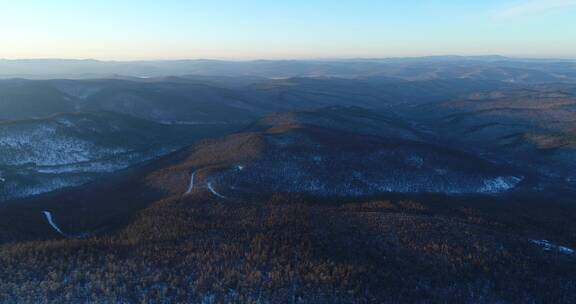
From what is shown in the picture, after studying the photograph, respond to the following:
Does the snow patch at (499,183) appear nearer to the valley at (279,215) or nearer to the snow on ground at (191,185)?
the valley at (279,215)

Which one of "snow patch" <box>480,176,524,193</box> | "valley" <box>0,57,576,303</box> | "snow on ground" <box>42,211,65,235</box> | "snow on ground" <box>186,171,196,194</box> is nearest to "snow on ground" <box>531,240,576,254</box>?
"valley" <box>0,57,576,303</box>

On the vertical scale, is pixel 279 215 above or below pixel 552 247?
above

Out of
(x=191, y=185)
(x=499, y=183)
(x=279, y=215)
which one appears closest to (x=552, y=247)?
(x=279, y=215)

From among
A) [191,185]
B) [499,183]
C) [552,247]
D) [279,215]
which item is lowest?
[499,183]

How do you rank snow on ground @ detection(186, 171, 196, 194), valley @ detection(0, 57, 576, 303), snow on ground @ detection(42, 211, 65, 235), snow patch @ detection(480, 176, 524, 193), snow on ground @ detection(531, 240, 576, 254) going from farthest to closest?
snow patch @ detection(480, 176, 524, 193), snow on ground @ detection(186, 171, 196, 194), snow on ground @ detection(42, 211, 65, 235), snow on ground @ detection(531, 240, 576, 254), valley @ detection(0, 57, 576, 303)

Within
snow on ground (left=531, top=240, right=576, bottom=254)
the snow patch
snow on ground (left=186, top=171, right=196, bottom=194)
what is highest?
snow on ground (left=186, top=171, right=196, bottom=194)

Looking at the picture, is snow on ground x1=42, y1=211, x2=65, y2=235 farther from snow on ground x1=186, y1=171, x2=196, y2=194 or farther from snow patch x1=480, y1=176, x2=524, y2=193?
snow patch x1=480, y1=176, x2=524, y2=193

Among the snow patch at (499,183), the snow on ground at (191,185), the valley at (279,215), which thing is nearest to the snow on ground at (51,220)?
the valley at (279,215)

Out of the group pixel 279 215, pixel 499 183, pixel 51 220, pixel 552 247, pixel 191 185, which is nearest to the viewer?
pixel 552 247

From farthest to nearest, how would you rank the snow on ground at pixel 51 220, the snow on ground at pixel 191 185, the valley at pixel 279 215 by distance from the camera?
1. the snow on ground at pixel 191 185
2. the snow on ground at pixel 51 220
3. the valley at pixel 279 215

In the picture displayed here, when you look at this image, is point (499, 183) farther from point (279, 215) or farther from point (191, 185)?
point (191, 185)

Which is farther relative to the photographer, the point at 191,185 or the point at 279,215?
the point at 191,185

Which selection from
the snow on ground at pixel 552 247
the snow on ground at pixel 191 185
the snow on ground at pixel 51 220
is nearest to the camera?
the snow on ground at pixel 552 247

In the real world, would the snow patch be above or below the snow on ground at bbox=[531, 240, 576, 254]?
below
